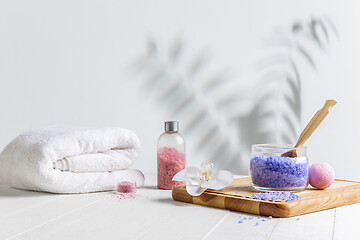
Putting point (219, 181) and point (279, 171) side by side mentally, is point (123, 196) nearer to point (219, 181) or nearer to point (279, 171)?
point (219, 181)

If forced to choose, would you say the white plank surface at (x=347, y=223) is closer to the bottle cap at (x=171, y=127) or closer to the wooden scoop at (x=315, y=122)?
the wooden scoop at (x=315, y=122)

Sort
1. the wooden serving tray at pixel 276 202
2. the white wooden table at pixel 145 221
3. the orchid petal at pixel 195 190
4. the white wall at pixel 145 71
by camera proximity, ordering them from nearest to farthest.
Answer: the white wooden table at pixel 145 221, the wooden serving tray at pixel 276 202, the orchid petal at pixel 195 190, the white wall at pixel 145 71

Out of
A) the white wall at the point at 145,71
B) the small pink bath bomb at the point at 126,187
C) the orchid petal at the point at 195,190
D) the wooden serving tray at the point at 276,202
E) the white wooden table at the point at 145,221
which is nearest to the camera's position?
the white wooden table at the point at 145,221

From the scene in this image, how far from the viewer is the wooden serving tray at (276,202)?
88 cm

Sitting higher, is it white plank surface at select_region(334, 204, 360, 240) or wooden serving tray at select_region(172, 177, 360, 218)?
wooden serving tray at select_region(172, 177, 360, 218)

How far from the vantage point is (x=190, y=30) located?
1559 mm

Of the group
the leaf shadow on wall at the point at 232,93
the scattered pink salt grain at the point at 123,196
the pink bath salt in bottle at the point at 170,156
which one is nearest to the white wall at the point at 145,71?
the leaf shadow on wall at the point at 232,93

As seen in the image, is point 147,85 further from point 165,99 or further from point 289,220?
point 289,220

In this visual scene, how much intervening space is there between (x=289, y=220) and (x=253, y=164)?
0.20m

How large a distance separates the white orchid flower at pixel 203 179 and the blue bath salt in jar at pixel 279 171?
6cm

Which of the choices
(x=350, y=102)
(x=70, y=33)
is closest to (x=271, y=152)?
(x=350, y=102)

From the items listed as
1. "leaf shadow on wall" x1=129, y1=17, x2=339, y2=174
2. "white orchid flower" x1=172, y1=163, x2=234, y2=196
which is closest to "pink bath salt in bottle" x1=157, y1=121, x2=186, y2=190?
"white orchid flower" x1=172, y1=163, x2=234, y2=196

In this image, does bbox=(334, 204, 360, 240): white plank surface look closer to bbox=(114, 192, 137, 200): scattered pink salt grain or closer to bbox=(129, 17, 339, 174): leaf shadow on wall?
bbox=(114, 192, 137, 200): scattered pink salt grain

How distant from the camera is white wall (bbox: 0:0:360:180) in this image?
57.9 inches
